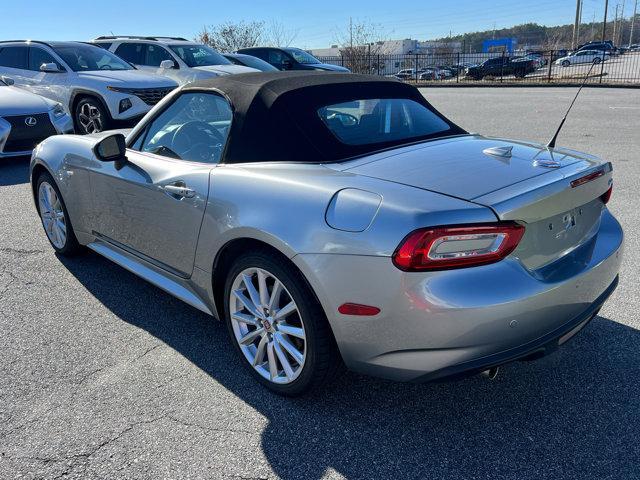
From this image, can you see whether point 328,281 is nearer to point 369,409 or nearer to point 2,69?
point 369,409

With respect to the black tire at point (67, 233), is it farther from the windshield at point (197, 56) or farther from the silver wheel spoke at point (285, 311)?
the windshield at point (197, 56)

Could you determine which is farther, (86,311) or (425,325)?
(86,311)

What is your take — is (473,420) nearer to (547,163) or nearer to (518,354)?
(518,354)

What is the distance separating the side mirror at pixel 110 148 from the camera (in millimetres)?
3480

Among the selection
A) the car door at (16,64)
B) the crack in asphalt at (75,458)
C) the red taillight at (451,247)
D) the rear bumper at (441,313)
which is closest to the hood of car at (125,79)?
the car door at (16,64)

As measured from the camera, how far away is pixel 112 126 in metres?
9.60

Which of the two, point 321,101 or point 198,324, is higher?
point 321,101

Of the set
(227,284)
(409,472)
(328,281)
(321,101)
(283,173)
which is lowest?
(409,472)

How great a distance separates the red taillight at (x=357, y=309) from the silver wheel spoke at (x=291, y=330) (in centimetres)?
32

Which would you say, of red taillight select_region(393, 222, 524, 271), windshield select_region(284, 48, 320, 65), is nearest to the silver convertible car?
red taillight select_region(393, 222, 524, 271)

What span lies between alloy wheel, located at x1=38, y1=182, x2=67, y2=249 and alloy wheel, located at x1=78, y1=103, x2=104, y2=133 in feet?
16.7

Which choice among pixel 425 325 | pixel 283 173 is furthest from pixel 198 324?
pixel 425 325

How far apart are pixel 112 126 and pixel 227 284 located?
25.0 ft

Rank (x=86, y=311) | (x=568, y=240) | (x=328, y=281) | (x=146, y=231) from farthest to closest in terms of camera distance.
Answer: (x=86, y=311) → (x=146, y=231) → (x=568, y=240) → (x=328, y=281)
